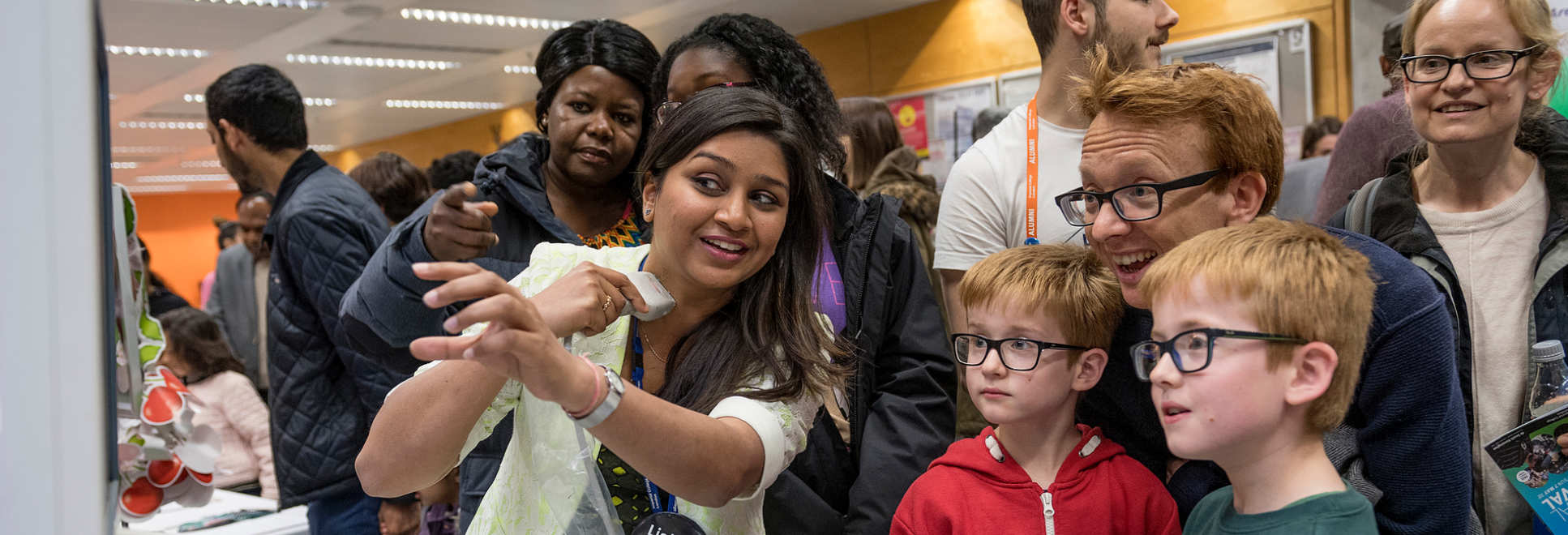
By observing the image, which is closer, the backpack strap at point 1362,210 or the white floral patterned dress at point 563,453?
the white floral patterned dress at point 563,453

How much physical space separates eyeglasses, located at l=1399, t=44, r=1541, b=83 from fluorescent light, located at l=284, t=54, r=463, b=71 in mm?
10760

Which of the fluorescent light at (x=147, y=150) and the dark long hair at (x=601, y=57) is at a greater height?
the fluorescent light at (x=147, y=150)

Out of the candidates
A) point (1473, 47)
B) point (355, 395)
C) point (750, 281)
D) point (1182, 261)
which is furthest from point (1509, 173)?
point (355, 395)

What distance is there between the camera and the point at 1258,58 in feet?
21.3

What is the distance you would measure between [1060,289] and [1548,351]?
2.79ft

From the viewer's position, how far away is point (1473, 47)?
1.84 meters

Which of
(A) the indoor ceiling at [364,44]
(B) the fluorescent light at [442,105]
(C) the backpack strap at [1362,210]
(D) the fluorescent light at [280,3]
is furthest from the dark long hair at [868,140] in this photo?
(B) the fluorescent light at [442,105]

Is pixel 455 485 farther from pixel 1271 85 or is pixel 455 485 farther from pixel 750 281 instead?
pixel 1271 85

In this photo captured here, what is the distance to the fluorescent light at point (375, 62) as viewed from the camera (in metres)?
11.0

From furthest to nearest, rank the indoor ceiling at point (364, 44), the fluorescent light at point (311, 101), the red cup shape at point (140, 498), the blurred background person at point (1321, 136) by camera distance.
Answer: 1. the fluorescent light at point (311, 101)
2. the indoor ceiling at point (364, 44)
3. the blurred background person at point (1321, 136)
4. the red cup shape at point (140, 498)

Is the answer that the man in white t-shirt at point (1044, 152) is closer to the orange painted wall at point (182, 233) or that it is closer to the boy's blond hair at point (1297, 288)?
the boy's blond hair at point (1297, 288)

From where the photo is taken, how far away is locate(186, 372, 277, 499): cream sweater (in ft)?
13.5

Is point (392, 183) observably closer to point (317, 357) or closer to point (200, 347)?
point (200, 347)

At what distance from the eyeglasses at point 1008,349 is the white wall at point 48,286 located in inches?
45.4
